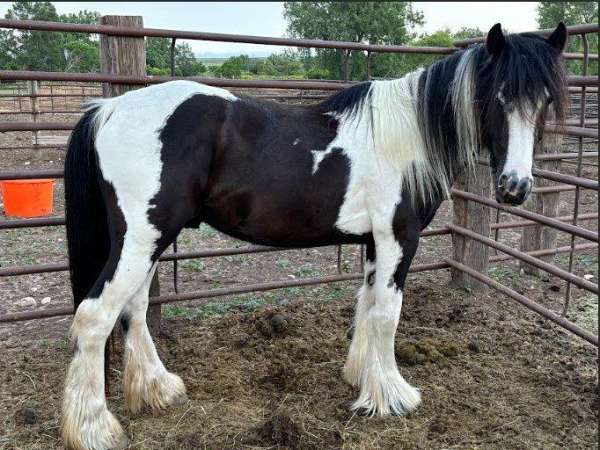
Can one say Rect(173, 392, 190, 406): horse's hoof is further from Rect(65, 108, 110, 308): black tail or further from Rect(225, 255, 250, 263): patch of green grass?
Rect(225, 255, 250, 263): patch of green grass

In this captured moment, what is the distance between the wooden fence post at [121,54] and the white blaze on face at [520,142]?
2.21 m

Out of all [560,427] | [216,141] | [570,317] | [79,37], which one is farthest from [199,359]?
[570,317]

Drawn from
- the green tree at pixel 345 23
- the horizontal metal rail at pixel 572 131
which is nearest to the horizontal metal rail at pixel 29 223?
the green tree at pixel 345 23

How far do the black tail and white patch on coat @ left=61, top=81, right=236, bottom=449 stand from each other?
13 centimetres

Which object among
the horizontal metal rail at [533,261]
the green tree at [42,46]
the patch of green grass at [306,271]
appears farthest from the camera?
the patch of green grass at [306,271]

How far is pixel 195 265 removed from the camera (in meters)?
4.99

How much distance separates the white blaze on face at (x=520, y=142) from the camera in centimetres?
227

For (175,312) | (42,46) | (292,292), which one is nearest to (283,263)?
(292,292)

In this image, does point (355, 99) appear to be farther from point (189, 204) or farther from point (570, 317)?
point (570, 317)

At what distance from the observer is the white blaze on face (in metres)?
2.27

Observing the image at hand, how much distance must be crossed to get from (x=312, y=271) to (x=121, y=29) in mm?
2635

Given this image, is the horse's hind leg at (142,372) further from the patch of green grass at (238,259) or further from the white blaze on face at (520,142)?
the patch of green grass at (238,259)

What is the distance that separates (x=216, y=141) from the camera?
→ 2396mm

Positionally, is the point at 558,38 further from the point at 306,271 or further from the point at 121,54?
the point at 306,271
